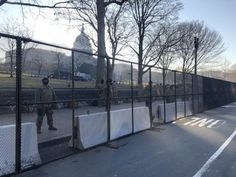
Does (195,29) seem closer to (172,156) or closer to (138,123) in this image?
(138,123)

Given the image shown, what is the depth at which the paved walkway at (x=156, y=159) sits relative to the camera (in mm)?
6141

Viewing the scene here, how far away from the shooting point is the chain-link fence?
610cm

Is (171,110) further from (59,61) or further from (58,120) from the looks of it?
(59,61)

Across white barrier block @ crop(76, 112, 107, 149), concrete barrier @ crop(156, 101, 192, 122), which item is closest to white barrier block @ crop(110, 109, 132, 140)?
white barrier block @ crop(76, 112, 107, 149)

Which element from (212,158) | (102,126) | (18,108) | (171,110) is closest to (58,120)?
(102,126)

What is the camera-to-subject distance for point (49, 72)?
24.8ft

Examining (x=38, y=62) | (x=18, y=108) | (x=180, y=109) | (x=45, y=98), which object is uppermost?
(x=38, y=62)

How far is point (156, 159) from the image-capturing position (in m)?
7.30

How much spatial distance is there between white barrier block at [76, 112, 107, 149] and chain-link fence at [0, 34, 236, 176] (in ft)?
0.48

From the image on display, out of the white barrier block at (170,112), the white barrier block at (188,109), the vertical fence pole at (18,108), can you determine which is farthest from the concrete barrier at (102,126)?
the white barrier block at (188,109)

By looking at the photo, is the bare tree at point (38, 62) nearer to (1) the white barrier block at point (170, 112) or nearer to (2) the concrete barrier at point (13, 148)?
(2) the concrete barrier at point (13, 148)

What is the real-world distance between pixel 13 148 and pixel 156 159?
11.1 feet

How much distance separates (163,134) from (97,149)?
3.55 meters

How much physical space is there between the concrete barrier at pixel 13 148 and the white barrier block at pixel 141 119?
5363 millimetres
